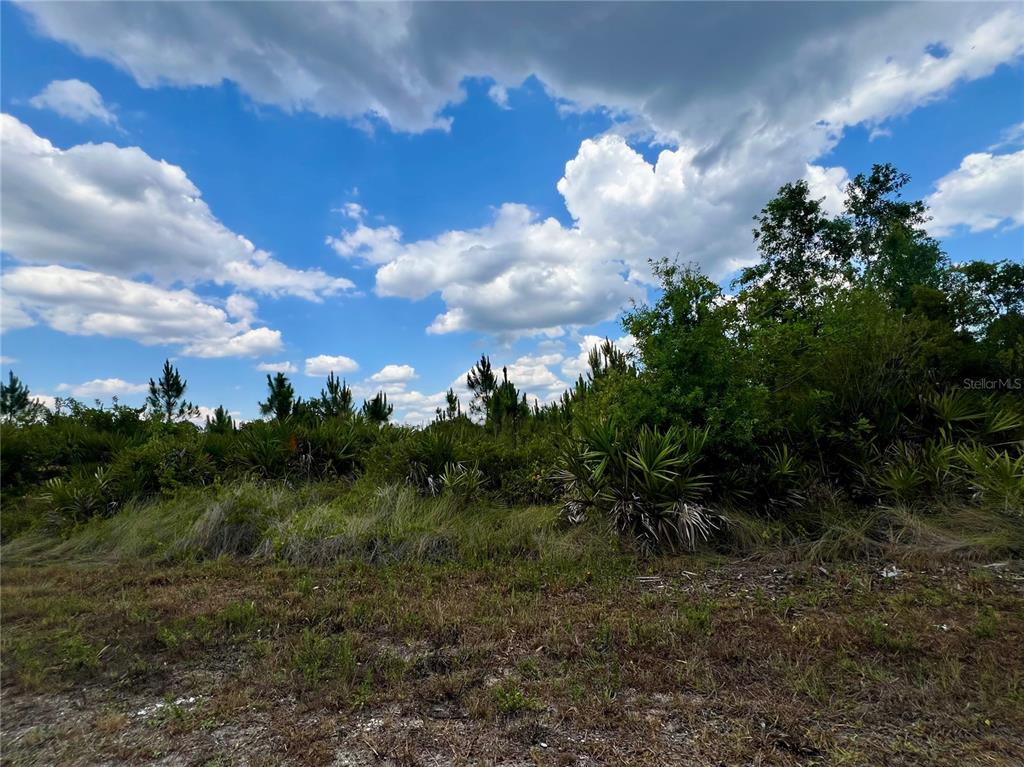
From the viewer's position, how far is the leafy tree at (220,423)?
12794 mm

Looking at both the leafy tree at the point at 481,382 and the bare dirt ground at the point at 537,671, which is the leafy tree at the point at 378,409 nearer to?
the leafy tree at the point at 481,382

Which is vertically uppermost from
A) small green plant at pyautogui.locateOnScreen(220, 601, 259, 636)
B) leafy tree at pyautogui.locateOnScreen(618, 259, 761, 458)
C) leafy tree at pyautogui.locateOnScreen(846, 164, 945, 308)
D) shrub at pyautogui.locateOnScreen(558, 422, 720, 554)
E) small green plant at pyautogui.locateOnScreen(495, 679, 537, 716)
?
leafy tree at pyautogui.locateOnScreen(846, 164, 945, 308)

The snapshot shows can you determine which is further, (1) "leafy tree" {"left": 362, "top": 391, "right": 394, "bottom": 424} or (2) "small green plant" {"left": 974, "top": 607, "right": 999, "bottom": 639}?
(1) "leafy tree" {"left": 362, "top": 391, "right": 394, "bottom": 424}

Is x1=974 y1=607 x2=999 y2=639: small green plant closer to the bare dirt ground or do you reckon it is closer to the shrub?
the bare dirt ground

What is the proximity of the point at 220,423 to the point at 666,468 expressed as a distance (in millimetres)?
11757

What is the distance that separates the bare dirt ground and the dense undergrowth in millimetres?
1140

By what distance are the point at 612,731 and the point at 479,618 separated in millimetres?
1760

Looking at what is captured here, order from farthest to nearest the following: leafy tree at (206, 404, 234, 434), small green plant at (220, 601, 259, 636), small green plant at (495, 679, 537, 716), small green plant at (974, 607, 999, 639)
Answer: leafy tree at (206, 404, 234, 434), small green plant at (220, 601, 259, 636), small green plant at (974, 607, 999, 639), small green plant at (495, 679, 537, 716)

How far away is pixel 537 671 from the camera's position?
3352 millimetres

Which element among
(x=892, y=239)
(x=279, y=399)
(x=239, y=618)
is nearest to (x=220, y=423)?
(x=279, y=399)

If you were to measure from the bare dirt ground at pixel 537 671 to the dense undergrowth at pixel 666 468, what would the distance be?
114 cm

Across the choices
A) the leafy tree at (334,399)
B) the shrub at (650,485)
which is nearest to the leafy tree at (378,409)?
the leafy tree at (334,399)

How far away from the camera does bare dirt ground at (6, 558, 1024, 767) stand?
2.60 metres

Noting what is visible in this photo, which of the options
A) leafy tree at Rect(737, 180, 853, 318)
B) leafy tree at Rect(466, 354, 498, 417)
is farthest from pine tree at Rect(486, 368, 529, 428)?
leafy tree at Rect(737, 180, 853, 318)
